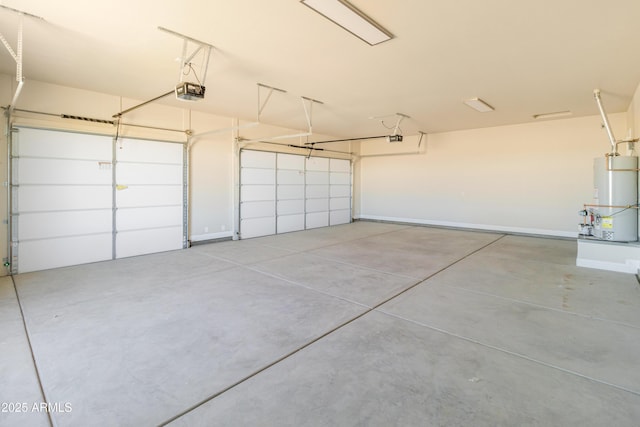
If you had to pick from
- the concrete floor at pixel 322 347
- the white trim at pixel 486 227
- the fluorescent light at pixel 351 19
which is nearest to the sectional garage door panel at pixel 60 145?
the concrete floor at pixel 322 347

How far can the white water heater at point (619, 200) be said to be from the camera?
4910mm

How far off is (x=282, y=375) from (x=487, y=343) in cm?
178

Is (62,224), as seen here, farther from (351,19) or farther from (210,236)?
(351,19)

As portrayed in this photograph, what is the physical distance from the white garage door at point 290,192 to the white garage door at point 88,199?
1821mm

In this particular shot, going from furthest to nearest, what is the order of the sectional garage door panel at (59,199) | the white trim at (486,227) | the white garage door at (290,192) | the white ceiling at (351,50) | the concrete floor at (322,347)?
1. the white garage door at (290,192)
2. the white trim at (486,227)
3. the sectional garage door panel at (59,199)
4. the white ceiling at (351,50)
5. the concrete floor at (322,347)

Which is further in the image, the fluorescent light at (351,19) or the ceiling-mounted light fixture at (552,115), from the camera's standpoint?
the ceiling-mounted light fixture at (552,115)

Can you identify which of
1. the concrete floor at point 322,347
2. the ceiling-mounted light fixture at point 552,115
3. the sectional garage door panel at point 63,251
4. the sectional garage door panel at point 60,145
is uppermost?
the ceiling-mounted light fixture at point 552,115

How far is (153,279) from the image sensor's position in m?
4.46

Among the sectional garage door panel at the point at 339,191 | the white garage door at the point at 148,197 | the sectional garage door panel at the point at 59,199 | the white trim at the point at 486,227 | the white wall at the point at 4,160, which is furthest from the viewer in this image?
the sectional garage door panel at the point at 339,191

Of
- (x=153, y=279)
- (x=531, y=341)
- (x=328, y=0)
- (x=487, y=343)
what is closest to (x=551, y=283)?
(x=531, y=341)

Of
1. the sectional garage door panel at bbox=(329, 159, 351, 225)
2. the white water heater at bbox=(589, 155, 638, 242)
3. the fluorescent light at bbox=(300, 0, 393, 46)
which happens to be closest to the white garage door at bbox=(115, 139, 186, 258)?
the fluorescent light at bbox=(300, 0, 393, 46)

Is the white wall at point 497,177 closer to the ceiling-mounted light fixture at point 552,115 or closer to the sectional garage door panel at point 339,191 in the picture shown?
the ceiling-mounted light fixture at point 552,115

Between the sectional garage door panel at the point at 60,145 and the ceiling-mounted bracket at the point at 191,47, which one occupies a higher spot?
the ceiling-mounted bracket at the point at 191,47

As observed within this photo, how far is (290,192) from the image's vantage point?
9125mm
